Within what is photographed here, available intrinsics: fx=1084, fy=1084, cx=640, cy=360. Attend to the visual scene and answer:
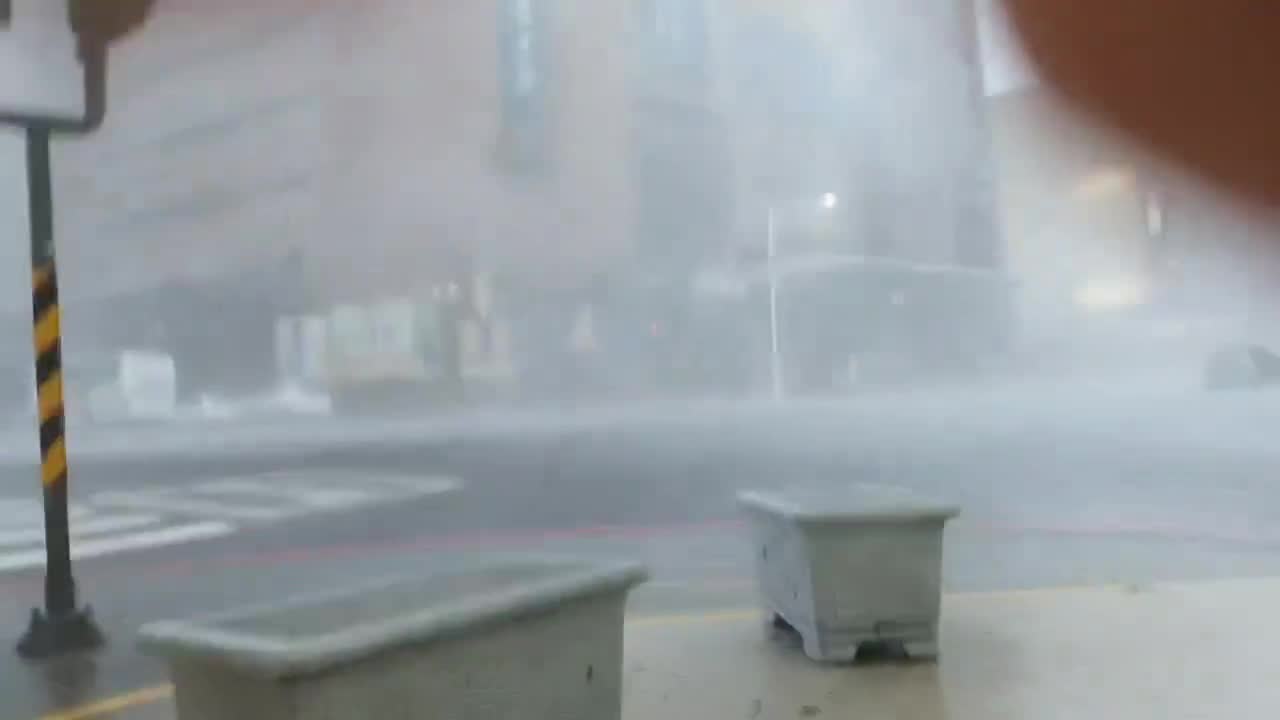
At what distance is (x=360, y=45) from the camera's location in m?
3.61

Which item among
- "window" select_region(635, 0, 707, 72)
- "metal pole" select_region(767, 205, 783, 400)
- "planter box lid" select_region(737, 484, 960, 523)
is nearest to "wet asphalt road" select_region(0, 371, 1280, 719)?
"metal pole" select_region(767, 205, 783, 400)

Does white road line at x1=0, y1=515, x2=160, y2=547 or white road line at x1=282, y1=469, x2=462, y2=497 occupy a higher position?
white road line at x1=282, y1=469, x2=462, y2=497

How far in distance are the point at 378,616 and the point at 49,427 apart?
1.73 metres

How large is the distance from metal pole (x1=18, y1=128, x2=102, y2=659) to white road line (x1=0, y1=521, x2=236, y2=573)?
0.91 ft

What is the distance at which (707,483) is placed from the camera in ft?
13.5

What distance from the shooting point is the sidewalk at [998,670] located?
247cm

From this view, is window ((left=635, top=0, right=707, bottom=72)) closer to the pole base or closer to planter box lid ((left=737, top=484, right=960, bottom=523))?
planter box lid ((left=737, top=484, right=960, bottom=523))

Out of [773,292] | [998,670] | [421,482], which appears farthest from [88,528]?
[998,670]

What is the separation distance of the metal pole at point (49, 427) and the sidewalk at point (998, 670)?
48cm

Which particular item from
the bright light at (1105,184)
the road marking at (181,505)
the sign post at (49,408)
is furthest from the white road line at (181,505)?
the bright light at (1105,184)

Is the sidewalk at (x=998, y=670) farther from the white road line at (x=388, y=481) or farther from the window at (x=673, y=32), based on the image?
the window at (x=673, y=32)

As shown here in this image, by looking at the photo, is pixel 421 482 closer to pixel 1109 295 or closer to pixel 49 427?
pixel 49 427

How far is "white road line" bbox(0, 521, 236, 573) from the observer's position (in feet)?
10.8

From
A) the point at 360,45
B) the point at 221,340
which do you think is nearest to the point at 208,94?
the point at 360,45
